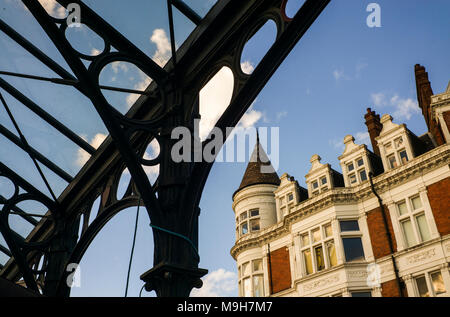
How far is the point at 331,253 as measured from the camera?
17422 millimetres

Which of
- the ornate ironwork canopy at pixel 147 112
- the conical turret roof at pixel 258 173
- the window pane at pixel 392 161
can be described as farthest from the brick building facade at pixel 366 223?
the ornate ironwork canopy at pixel 147 112

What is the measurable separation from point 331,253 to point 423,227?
3854 millimetres

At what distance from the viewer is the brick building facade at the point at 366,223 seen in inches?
591

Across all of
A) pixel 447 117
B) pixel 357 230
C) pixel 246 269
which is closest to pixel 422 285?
pixel 357 230

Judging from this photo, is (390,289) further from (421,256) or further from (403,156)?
(403,156)

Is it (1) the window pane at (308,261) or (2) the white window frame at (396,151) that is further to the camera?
(1) the window pane at (308,261)

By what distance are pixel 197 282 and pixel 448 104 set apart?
16002 mm

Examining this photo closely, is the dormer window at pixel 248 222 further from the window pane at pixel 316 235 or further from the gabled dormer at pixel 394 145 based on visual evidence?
the gabled dormer at pixel 394 145

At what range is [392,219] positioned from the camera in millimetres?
16250

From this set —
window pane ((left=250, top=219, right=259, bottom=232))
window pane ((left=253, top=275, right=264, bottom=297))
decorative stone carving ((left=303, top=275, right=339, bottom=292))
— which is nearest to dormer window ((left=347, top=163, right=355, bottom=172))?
decorative stone carving ((left=303, top=275, right=339, bottom=292))

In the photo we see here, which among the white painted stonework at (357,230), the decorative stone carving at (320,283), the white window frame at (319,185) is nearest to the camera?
the white painted stonework at (357,230)

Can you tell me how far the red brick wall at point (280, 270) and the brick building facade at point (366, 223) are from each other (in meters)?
0.05
